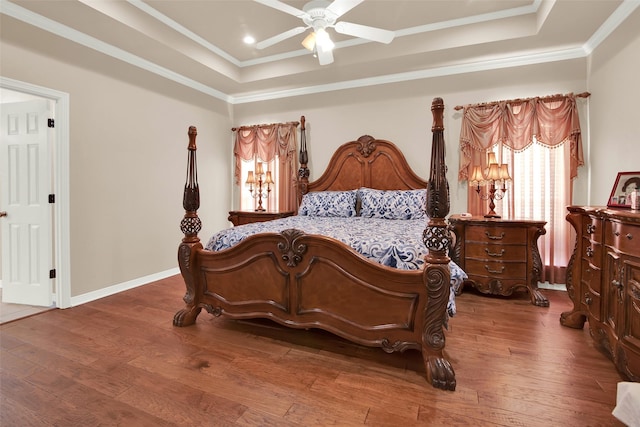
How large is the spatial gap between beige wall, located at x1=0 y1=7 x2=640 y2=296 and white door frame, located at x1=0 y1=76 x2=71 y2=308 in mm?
67

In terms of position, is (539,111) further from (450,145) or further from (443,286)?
(443,286)

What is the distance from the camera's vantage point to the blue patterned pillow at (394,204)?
3445 millimetres

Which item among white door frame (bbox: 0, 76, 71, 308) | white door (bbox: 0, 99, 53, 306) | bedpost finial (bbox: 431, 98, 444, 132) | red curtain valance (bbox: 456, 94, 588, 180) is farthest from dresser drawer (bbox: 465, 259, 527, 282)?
white door (bbox: 0, 99, 53, 306)

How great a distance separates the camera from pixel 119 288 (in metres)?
3.42

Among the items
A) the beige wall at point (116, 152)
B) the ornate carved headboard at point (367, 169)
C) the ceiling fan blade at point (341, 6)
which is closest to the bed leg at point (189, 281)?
the beige wall at point (116, 152)

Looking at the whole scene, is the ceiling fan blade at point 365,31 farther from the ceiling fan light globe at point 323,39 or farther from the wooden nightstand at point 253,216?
the wooden nightstand at point 253,216

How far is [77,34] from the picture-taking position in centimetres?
294

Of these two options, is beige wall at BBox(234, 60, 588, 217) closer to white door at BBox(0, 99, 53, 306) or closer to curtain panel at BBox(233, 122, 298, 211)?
curtain panel at BBox(233, 122, 298, 211)

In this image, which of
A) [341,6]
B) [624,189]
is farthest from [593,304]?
[341,6]

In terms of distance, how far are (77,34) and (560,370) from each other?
4.74 m

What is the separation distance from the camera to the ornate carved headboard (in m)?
3.98

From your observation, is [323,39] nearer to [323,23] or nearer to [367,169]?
[323,23]

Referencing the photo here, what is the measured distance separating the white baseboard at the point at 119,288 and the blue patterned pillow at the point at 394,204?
104 inches

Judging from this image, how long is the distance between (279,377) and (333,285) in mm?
625
